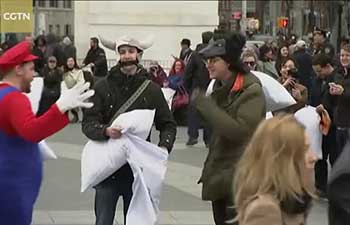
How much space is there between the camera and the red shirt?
5.60m

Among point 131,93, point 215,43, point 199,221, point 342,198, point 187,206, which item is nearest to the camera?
point 342,198

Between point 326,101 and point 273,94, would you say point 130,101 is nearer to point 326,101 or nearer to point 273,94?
point 273,94

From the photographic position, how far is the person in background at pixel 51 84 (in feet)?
63.9

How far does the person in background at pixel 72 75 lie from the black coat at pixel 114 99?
11546mm

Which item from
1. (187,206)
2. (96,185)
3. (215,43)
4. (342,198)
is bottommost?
(187,206)

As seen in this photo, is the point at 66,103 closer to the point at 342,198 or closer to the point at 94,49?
the point at 342,198

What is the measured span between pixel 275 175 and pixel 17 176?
228cm

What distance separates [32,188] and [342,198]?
219cm

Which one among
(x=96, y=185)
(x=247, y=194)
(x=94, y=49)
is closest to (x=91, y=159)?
(x=96, y=185)

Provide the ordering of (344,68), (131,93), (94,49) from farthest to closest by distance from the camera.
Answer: (94,49) → (344,68) → (131,93)

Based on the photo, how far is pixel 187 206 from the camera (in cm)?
1074

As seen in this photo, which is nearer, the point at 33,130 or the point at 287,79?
the point at 33,130

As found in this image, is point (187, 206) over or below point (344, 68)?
below

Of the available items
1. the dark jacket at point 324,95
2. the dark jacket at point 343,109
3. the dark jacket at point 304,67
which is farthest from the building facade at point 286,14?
the dark jacket at point 343,109
